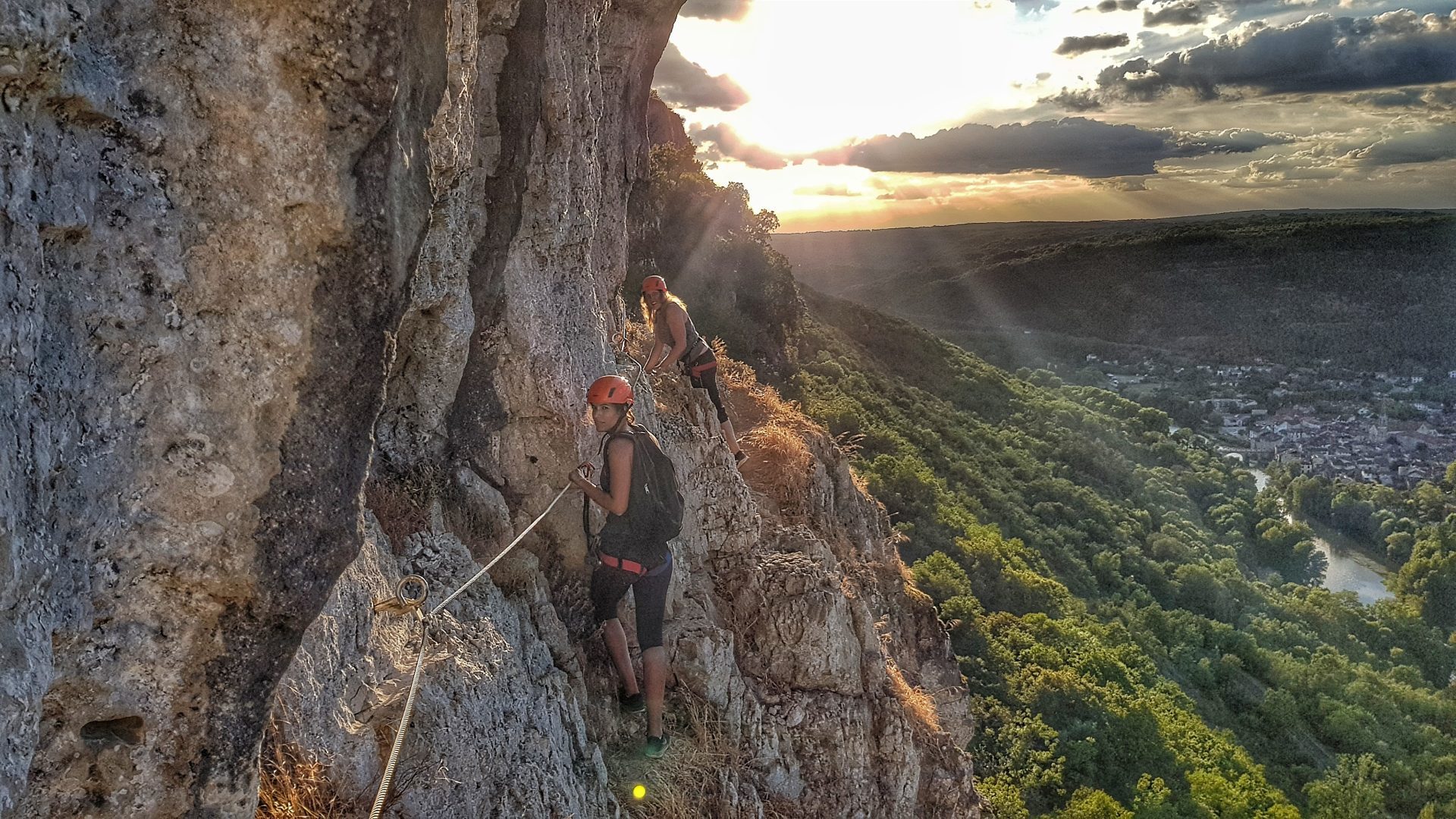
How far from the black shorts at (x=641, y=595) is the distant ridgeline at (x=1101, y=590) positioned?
14.9 meters

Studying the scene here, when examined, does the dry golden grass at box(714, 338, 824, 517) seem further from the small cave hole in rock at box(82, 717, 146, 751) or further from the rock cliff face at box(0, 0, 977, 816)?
the small cave hole in rock at box(82, 717, 146, 751)

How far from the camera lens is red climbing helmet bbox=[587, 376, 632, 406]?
4871 mm

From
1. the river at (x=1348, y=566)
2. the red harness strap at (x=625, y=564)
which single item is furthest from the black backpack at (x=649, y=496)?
the river at (x=1348, y=566)

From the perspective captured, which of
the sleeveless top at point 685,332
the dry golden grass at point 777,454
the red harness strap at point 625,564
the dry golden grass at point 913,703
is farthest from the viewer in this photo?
the dry golden grass at point 777,454

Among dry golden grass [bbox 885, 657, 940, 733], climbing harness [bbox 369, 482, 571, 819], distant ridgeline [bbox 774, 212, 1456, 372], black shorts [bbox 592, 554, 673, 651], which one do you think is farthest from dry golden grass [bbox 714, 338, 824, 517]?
distant ridgeline [bbox 774, 212, 1456, 372]

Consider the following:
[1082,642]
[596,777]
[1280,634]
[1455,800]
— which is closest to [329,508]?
[596,777]

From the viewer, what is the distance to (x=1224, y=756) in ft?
96.5

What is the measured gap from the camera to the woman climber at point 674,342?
27.1ft

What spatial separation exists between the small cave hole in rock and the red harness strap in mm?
2859

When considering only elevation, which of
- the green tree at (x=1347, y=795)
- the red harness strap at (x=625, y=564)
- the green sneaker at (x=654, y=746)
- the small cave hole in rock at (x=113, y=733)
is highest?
the small cave hole in rock at (x=113, y=733)

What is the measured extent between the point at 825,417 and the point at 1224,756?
19155mm

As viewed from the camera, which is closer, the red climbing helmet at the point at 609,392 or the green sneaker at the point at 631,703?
the red climbing helmet at the point at 609,392

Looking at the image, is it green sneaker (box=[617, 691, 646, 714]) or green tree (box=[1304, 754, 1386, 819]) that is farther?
green tree (box=[1304, 754, 1386, 819])

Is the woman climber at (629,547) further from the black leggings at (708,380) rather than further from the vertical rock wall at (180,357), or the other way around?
the black leggings at (708,380)
